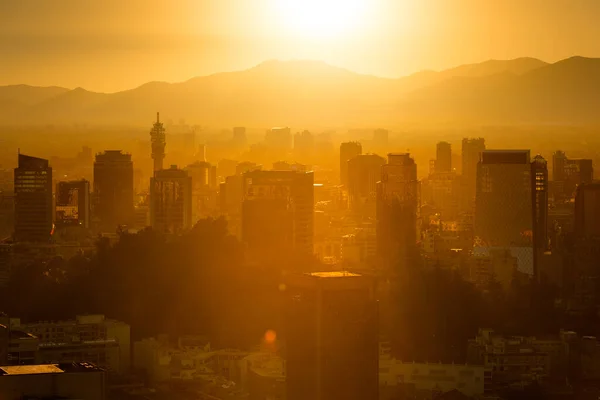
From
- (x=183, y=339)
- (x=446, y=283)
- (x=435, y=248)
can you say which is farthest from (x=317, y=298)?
(x=435, y=248)

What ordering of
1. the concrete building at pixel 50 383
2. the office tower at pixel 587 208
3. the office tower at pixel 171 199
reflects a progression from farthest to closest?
the office tower at pixel 171 199 < the office tower at pixel 587 208 < the concrete building at pixel 50 383

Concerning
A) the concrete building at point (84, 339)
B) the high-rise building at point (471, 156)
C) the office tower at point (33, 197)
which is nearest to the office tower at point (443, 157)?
the high-rise building at point (471, 156)

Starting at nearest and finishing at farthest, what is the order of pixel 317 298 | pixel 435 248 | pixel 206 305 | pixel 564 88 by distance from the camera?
pixel 317 298
pixel 206 305
pixel 435 248
pixel 564 88

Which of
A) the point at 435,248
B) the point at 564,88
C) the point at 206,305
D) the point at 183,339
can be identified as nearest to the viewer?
the point at 183,339

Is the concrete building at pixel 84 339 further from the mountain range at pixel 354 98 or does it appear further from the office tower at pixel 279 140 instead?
the office tower at pixel 279 140

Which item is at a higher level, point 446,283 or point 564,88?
point 564,88

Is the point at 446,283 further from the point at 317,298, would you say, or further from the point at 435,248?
the point at 317,298

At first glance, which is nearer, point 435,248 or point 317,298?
point 317,298
